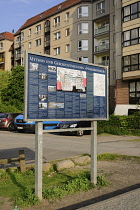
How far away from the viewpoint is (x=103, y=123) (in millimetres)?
20500

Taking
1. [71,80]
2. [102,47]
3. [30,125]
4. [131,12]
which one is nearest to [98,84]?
[71,80]

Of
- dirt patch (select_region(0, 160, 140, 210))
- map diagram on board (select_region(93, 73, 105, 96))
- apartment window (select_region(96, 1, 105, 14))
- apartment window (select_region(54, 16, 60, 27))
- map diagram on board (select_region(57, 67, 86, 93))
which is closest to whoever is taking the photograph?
dirt patch (select_region(0, 160, 140, 210))

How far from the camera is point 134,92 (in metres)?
33.0

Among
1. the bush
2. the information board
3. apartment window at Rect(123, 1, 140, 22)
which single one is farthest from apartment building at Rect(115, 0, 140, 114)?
the information board

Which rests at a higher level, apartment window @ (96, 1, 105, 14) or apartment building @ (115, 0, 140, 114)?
apartment window @ (96, 1, 105, 14)

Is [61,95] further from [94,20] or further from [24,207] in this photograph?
[94,20]

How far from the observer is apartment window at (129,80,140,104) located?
32.5 m

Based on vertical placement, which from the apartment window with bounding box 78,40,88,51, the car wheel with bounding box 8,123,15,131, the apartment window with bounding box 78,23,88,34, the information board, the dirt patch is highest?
the apartment window with bounding box 78,23,88,34

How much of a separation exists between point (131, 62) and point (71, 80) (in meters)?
27.7

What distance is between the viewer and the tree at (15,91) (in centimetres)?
3869

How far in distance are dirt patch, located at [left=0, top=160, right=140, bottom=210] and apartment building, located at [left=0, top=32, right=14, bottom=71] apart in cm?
5774

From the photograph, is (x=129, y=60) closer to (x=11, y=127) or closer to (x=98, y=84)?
Answer: (x=11, y=127)

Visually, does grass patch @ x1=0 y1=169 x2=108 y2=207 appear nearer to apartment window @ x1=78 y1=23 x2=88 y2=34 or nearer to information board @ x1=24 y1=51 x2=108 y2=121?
information board @ x1=24 y1=51 x2=108 y2=121

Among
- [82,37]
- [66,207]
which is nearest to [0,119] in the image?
[66,207]
